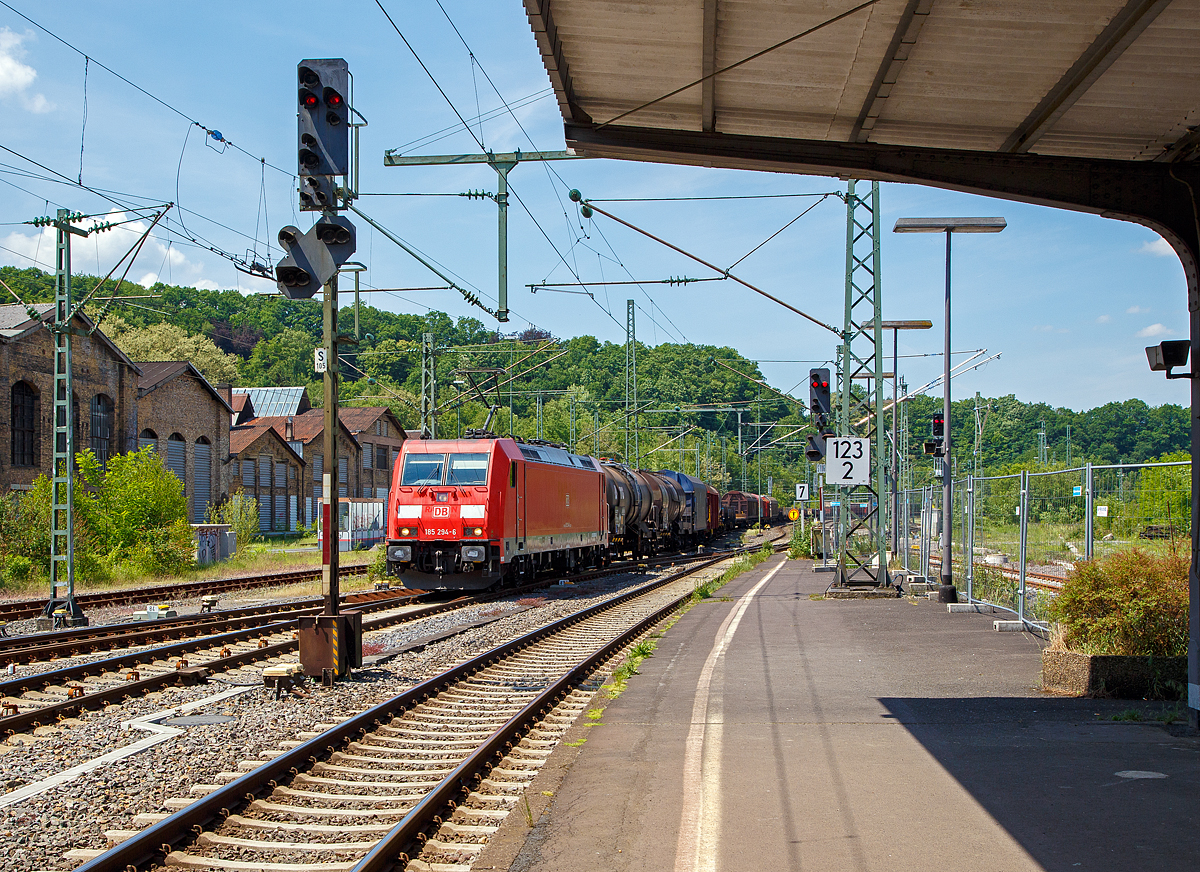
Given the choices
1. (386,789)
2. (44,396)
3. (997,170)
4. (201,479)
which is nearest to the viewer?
(386,789)

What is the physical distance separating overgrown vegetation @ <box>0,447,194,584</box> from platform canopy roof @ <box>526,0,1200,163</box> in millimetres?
21225

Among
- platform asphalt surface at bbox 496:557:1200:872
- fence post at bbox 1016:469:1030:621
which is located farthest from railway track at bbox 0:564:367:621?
fence post at bbox 1016:469:1030:621

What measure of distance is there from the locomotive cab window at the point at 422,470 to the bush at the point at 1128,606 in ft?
45.6

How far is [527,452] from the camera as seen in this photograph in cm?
2317

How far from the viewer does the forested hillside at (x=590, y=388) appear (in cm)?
6656

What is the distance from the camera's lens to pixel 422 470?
21.5m

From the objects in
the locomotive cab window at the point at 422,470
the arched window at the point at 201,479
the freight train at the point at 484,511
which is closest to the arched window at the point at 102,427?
the arched window at the point at 201,479

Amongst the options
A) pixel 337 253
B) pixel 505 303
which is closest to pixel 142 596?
pixel 505 303

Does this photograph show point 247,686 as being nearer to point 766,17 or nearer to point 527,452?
point 766,17

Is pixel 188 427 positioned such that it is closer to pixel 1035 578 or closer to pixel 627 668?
pixel 627 668

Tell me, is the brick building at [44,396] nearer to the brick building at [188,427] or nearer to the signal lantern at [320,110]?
the brick building at [188,427]

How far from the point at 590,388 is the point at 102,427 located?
4312 centimetres

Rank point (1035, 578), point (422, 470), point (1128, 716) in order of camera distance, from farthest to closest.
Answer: point (422, 470), point (1035, 578), point (1128, 716)

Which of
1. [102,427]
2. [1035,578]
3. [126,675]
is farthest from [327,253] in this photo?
[102,427]
